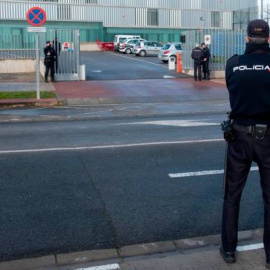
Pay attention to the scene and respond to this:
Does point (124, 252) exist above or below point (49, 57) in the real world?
below

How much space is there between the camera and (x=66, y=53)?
84.1 ft

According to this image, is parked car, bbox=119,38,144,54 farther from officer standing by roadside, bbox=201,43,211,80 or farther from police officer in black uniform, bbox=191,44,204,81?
police officer in black uniform, bbox=191,44,204,81

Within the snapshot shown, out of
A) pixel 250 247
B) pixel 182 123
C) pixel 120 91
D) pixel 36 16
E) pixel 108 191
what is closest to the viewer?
pixel 250 247

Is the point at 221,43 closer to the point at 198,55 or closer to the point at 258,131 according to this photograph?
the point at 198,55

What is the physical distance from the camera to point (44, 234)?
17.8ft

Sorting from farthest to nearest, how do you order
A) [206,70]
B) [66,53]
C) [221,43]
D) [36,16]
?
[221,43]
[206,70]
[66,53]
[36,16]

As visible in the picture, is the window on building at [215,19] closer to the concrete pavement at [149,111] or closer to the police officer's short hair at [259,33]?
the concrete pavement at [149,111]

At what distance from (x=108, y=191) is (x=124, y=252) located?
2.08m

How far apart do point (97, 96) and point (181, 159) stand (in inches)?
468

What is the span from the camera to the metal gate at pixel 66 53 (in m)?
25.5

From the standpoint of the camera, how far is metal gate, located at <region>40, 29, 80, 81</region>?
83.7ft

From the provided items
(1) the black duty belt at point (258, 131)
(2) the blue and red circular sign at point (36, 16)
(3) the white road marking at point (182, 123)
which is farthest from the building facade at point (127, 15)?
(1) the black duty belt at point (258, 131)

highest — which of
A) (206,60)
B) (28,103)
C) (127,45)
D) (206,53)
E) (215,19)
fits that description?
(215,19)

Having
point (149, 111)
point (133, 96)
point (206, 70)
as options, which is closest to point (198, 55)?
point (206, 70)
